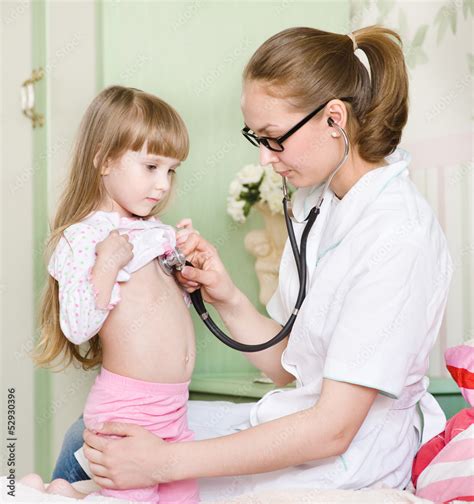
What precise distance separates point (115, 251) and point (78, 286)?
101mm

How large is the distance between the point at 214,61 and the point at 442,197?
889 mm

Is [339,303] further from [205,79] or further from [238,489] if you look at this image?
[205,79]

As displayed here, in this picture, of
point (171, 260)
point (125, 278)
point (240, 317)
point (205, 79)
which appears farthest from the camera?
point (205, 79)

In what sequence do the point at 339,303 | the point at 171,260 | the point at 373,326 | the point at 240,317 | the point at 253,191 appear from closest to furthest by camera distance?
the point at 373,326
the point at 339,303
the point at 171,260
the point at 240,317
the point at 253,191

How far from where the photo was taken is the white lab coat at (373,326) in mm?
1372

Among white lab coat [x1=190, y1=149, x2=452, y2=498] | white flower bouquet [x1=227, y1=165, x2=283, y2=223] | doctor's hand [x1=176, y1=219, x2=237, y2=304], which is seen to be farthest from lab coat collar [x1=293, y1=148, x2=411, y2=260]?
white flower bouquet [x1=227, y1=165, x2=283, y2=223]

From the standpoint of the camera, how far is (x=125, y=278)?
5.22 feet

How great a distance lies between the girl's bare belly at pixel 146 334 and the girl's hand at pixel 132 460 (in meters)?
0.18

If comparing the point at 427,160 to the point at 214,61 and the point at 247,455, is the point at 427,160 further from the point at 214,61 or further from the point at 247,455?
the point at 247,455

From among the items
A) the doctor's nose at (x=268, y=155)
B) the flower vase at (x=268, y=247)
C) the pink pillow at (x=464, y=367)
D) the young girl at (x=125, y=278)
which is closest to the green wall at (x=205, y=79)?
the flower vase at (x=268, y=247)

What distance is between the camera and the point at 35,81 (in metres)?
2.71

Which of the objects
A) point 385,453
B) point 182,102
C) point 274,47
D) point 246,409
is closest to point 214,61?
point 182,102

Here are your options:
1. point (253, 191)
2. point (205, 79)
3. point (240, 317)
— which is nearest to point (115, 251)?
point (240, 317)

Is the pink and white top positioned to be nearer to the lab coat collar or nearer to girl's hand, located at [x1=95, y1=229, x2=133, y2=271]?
girl's hand, located at [x1=95, y1=229, x2=133, y2=271]
